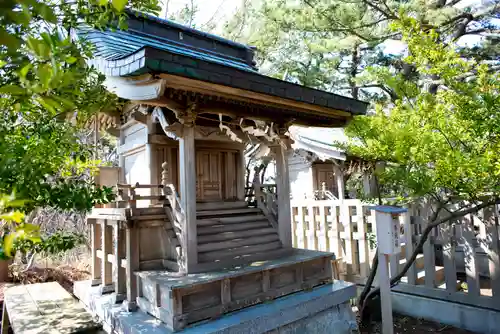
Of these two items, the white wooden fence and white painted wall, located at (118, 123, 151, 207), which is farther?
white painted wall, located at (118, 123, 151, 207)

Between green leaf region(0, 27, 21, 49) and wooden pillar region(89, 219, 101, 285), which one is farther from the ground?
green leaf region(0, 27, 21, 49)

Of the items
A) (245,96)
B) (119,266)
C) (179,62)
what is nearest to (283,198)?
(245,96)

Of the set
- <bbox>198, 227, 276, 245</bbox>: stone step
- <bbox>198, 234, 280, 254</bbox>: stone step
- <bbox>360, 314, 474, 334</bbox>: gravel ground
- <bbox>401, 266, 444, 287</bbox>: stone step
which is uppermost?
<bbox>198, 227, 276, 245</bbox>: stone step

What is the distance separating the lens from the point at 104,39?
4605 millimetres

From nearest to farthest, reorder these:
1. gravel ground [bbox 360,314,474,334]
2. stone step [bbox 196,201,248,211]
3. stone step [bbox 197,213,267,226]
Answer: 1. stone step [bbox 197,213,267,226]
2. gravel ground [bbox 360,314,474,334]
3. stone step [bbox 196,201,248,211]

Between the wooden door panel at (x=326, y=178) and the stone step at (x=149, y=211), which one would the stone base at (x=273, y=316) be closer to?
the stone step at (x=149, y=211)

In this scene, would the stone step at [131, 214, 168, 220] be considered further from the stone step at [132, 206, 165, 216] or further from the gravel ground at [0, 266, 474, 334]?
the gravel ground at [0, 266, 474, 334]

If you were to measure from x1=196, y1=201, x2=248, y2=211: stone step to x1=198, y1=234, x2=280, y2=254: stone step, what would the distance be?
0.81 metres

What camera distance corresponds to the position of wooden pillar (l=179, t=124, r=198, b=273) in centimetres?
437

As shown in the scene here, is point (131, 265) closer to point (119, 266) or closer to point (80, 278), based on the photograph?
point (119, 266)

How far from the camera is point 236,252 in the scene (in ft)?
16.1

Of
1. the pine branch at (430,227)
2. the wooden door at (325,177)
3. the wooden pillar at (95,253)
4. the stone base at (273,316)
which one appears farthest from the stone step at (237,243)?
the wooden door at (325,177)

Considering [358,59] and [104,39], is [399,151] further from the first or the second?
[358,59]

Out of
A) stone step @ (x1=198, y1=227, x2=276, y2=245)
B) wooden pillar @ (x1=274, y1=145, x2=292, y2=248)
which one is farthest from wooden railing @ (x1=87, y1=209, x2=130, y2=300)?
wooden pillar @ (x1=274, y1=145, x2=292, y2=248)
